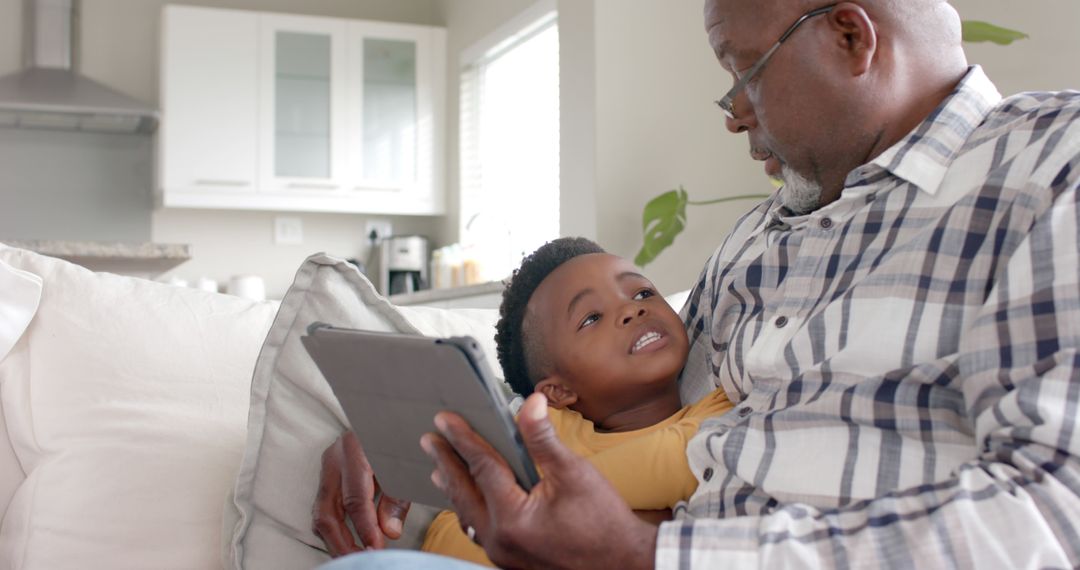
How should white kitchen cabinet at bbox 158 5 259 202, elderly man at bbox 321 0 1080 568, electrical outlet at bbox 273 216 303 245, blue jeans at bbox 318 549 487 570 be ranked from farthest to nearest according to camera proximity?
electrical outlet at bbox 273 216 303 245, white kitchen cabinet at bbox 158 5 259 202, elderly man at bbox 321 0 1080 568, blue jeans at bbox 318 549 487 570

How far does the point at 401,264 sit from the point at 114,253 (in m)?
1.39

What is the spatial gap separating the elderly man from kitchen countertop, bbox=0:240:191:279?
11.6ft

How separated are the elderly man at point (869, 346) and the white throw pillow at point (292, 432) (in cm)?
5

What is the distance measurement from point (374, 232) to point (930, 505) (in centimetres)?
493

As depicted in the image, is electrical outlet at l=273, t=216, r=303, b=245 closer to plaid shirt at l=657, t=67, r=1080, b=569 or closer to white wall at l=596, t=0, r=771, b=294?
white wall at l=596, t=0, r=771, b=294

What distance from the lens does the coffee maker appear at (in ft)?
17.9

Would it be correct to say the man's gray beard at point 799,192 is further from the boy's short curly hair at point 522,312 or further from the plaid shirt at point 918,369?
the boy's short curly hair at point 522,312

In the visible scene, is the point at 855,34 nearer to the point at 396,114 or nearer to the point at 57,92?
the point at 396,114

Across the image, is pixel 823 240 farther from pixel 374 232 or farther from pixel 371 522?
pixel 374 232

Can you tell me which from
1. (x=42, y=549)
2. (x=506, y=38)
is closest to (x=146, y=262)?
(x=506, y=38)

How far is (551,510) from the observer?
0.93 m

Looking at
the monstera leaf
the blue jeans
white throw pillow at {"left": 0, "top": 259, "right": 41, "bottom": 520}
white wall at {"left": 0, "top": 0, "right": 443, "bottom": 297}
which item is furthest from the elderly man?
white wall at {"left": 0, "top": 0, "right": 443, "bottom": 297}

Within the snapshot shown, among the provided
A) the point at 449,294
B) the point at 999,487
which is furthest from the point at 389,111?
the point at 999,487

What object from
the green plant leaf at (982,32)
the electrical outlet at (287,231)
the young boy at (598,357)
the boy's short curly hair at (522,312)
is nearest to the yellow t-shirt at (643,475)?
the young boy at (598,357)
